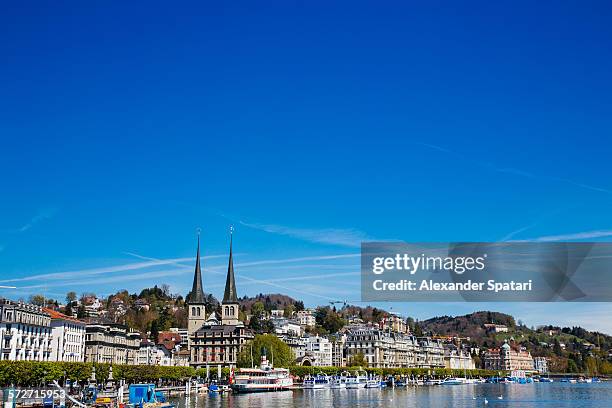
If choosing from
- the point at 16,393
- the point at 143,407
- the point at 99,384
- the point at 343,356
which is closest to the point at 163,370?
the point at 99,384

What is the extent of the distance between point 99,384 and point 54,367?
9226 millimetres

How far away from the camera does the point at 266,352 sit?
121 m

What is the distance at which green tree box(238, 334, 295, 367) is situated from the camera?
399ft

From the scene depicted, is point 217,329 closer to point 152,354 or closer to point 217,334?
point 217,334

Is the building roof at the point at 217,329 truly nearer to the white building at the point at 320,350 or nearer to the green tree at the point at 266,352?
Result: the green tree at the point at 266,352

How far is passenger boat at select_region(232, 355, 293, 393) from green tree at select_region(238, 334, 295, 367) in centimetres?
797

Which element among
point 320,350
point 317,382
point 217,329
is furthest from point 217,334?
point 320,350

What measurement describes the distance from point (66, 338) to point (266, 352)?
35341 millimetres

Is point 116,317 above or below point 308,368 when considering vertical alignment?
above

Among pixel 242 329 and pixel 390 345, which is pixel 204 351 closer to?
pixel 242 329

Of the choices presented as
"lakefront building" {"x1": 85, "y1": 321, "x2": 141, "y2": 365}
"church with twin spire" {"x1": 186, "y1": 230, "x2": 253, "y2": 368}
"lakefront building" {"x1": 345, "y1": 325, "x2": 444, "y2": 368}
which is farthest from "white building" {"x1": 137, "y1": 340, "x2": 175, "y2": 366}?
"lakefront building" {"x1": 345, "y1": 325, "x2": 444, "y2": 368}

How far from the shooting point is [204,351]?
13775 cm

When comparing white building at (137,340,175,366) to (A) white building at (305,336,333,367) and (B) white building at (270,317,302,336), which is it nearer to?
(A) white building at (305,336,333,367)

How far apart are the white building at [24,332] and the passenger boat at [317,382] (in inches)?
1553
